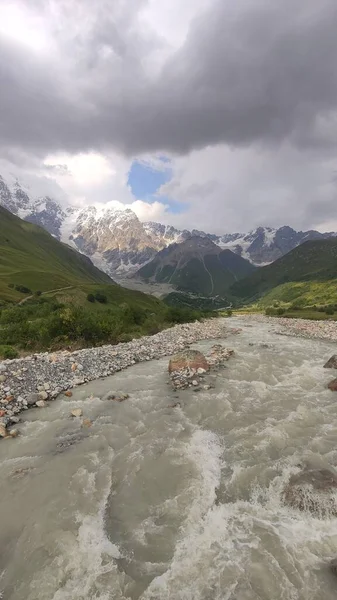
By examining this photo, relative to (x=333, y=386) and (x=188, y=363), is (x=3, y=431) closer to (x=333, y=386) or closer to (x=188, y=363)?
(x=188, y=363)

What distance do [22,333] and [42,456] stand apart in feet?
89.5

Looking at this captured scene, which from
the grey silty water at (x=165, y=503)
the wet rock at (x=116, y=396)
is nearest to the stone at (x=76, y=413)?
the grey silty water at (x=165, y=503)

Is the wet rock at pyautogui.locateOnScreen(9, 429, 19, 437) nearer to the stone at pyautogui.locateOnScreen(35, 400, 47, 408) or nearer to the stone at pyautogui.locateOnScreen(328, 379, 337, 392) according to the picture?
the stone at pyautogui.locateOnScreen(35, 400, 47, 408)

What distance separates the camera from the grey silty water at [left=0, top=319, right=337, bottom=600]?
9531 mm

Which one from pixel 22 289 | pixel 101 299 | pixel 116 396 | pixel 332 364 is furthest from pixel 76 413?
pixel 22 289

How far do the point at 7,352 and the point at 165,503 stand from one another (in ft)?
89.9

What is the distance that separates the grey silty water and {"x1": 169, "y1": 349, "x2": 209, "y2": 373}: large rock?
6676 millimetres

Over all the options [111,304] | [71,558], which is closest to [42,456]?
[71,558]

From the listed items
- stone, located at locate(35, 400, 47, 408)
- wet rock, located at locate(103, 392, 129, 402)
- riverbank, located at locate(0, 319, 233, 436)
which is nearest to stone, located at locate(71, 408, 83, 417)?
stone, located at locate(35, 400, 47, 408)

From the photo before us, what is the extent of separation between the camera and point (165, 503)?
12883 millimetres

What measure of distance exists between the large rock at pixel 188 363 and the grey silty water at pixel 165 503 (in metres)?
6.68

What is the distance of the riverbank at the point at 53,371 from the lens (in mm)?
22141

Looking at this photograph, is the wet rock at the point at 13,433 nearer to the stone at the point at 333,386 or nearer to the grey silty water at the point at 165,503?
the grey silty water at the point at 165,503

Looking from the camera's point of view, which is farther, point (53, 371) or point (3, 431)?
point (53, 371)
